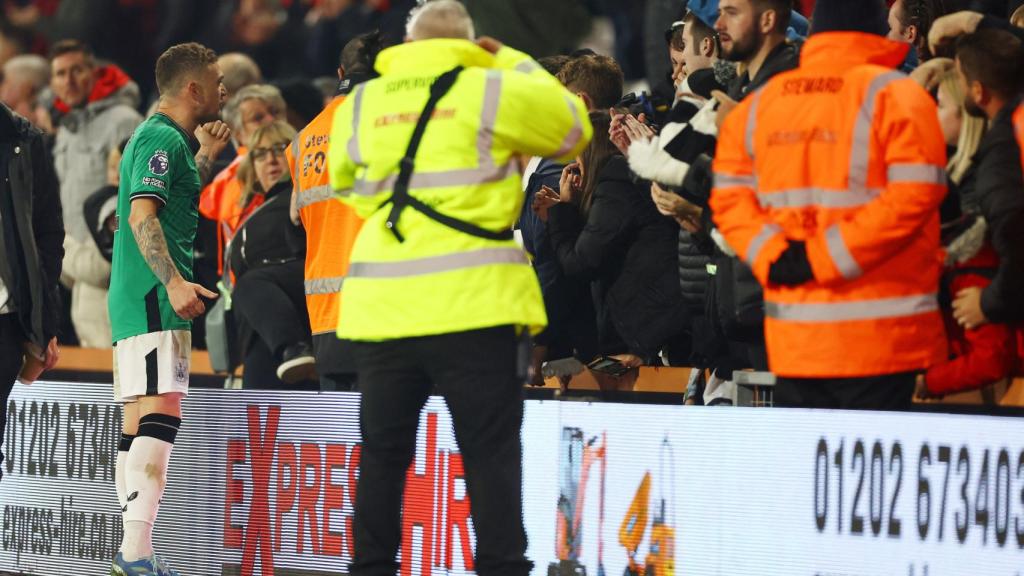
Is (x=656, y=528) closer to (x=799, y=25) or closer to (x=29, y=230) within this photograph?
(x=799, y=25)

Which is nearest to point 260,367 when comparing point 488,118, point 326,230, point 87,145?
point 326,230

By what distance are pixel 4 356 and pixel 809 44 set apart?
12.9 ft

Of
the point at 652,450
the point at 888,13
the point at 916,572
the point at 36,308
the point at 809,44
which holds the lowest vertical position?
the point at 916,572

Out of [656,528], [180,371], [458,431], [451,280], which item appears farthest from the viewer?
[180,371]

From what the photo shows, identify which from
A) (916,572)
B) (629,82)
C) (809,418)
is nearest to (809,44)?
(809,418)

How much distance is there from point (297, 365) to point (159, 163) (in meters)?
1.81

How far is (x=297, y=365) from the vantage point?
9602 millimetres

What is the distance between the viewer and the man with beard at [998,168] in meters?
6.66

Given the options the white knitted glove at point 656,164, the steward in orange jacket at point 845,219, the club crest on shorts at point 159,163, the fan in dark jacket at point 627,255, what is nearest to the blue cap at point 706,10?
the fan in dark jacket at point 627,255

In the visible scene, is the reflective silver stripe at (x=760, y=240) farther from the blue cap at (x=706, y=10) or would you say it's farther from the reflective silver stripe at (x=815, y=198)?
the blue cap at (x=706, y=10)

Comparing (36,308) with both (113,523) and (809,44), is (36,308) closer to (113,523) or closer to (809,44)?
(113,523)

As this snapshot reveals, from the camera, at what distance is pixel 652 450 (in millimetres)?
7082

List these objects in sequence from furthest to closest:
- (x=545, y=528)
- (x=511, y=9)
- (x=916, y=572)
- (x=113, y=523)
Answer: (x=511, y=9), (x=113, y=523), (x=545, y=528), (x=916, y=572)

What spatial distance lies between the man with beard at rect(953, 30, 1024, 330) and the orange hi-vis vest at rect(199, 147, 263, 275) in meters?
4.89
